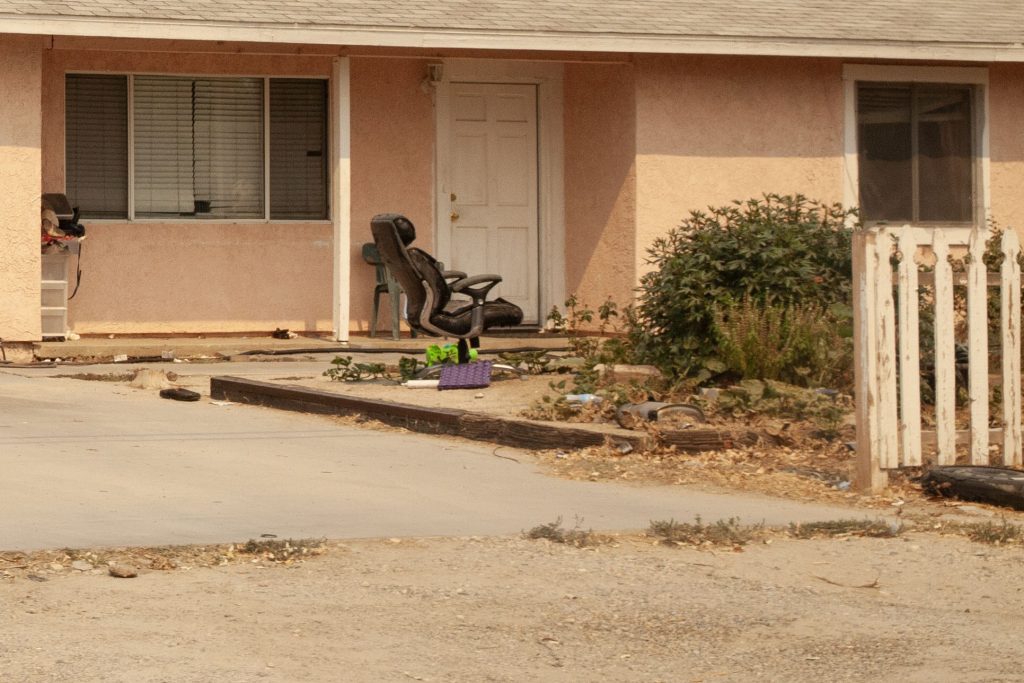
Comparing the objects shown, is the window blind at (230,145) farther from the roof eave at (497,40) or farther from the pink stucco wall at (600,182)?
the pink stucco wall at (600,182)

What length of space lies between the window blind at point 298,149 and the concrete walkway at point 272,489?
657cm

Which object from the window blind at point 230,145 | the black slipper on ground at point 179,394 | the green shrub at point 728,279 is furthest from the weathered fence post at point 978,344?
the window blind at point 230,145

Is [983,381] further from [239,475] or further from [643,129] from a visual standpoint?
[643,129]

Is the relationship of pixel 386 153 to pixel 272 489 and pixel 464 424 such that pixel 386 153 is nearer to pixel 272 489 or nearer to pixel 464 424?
pixel 464 424

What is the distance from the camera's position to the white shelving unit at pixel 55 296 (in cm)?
1522

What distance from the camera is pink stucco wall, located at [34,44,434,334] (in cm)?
1600

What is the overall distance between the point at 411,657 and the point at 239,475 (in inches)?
128

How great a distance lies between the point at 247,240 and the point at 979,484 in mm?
10162

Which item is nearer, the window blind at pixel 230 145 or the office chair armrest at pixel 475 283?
the office chair armrest at pixel 475 283

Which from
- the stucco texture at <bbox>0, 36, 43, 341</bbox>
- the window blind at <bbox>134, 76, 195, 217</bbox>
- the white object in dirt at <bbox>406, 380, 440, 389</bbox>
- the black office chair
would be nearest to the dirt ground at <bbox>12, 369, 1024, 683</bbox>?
the white object in dirt at <bbox>406, 380, 440, 389</bbox>

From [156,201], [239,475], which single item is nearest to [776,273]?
[239,475]

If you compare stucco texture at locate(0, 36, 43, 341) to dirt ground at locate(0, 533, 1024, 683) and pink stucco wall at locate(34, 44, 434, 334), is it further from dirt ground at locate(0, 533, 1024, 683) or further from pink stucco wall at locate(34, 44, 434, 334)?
dirt ground at locate(0, 533, 1024, 683)

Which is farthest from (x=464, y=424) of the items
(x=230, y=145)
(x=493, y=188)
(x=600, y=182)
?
(x=493, y=188)

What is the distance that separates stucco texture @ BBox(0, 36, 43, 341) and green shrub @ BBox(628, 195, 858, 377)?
568 centimetres
